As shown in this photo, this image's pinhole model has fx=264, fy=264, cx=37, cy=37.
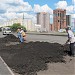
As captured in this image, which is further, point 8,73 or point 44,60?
point 44,60

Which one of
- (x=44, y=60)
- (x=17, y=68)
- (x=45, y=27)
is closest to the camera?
(x=17, y=68)

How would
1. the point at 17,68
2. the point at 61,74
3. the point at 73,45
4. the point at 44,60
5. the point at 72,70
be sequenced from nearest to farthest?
the point at 61,74
the point at 72,70
the point at 17,68
the point at 44,60
the point at 73,45

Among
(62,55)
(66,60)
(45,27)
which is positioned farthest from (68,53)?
(45,27)

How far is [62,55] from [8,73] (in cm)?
402

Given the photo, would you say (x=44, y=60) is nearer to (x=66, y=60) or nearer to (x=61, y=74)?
(x=66, y=60)

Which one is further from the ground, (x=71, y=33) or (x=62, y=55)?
(x=71, y=33)

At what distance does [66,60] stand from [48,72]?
251cm

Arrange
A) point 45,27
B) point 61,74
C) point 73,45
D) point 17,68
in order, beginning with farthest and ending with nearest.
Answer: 1. point 45,27
2. point 73,45
3. point 17,68
4. point 61,74

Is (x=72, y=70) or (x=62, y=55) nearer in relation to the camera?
(x=72, y=70)

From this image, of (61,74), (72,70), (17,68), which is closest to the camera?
(61,74)

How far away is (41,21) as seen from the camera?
152 m

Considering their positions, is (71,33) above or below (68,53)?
above

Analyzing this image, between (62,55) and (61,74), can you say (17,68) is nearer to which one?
(61,74)

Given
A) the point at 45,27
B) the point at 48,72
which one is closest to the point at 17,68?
the point at 48,72
